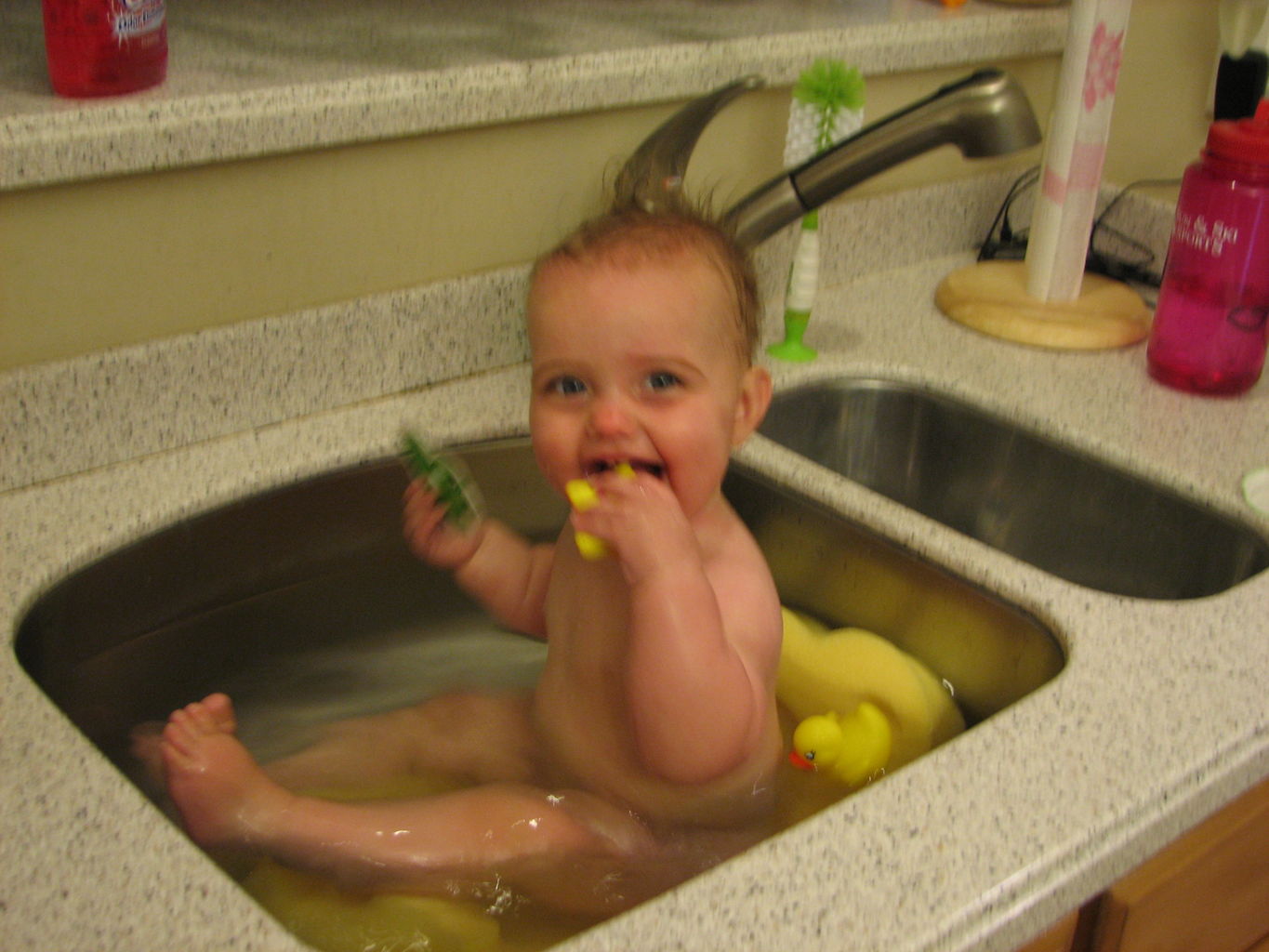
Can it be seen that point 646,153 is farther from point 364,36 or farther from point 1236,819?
point 1236,819

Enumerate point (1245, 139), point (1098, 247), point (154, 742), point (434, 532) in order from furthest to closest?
point (1098, 247)
point (1245, 139)
point (434, 532)
point (154, 742)

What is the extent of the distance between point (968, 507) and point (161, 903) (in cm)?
82

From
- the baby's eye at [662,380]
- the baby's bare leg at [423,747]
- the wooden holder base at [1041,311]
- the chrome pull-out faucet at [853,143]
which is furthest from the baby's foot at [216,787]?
the wooden holder base at [1041,311]

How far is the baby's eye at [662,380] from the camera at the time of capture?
825 mm

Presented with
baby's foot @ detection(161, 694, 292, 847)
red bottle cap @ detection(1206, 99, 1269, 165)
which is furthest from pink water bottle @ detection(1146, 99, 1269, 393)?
baby's foot @ detection(161, 694, 292, 847)

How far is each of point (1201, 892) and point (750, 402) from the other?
0.42 m

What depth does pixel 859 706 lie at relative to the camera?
3.16ft

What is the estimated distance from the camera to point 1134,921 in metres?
0.72

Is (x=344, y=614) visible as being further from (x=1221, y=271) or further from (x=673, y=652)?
(x=1221, y=271)

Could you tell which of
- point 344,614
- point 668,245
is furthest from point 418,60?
point 344,614

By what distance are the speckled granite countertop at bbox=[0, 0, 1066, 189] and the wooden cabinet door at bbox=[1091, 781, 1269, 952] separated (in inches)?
28.3

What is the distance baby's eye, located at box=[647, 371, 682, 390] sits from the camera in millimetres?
825

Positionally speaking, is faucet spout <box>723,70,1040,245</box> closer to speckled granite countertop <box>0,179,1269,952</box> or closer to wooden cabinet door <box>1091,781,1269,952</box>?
speckled granite countertop <box>0,179,1269,952</box>

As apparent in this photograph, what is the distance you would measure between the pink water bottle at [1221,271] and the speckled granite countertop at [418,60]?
0.31 meters
